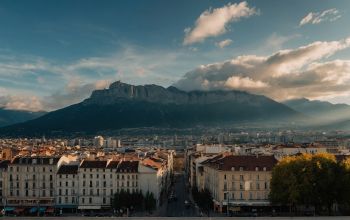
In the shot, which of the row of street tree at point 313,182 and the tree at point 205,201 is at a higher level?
the row of street tree at point 313,182

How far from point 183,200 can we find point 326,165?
45164 mm

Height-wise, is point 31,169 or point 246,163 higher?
point 246,163

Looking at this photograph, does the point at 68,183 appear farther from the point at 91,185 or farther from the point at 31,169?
the point at 31,169

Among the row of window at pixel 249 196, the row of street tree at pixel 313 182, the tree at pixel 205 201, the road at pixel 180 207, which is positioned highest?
the row of street tree at pixel 313 182

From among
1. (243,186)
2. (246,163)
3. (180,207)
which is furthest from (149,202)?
(246,163)

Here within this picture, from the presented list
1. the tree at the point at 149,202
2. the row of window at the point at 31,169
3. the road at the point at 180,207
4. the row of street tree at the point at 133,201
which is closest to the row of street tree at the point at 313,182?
the road at the point at 180,207

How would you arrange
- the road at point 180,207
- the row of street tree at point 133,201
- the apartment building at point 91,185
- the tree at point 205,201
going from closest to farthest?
1. the road at point 180,207
2. the row of street tree at point 133,201
3. the tree at point 205,201
4. the apartment building at point 91,185

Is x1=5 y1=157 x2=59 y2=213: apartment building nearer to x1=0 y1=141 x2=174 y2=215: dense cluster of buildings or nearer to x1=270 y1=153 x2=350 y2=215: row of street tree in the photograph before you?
x1=0 y1=141 x2=174 y2=215: dense cluster of buildings

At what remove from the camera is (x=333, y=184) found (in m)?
89.0

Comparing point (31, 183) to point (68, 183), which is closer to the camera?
point (68, 183)

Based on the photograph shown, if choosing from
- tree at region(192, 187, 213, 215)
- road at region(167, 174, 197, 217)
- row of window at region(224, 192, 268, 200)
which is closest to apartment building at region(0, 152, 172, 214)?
road at region(167, 174, 197, 217)

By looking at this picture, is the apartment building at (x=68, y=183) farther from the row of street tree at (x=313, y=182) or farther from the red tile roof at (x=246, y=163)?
the row of street tree at (x=313, y=182)

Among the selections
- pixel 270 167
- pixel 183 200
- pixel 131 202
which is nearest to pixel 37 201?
pixel 131 202

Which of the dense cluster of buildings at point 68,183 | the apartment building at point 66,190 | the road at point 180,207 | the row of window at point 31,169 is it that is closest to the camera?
the road at point 180,207
